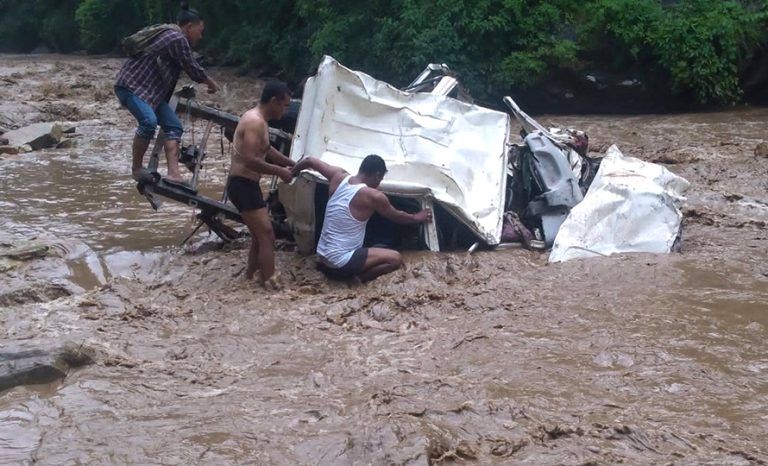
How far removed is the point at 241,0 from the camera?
26.0 metres

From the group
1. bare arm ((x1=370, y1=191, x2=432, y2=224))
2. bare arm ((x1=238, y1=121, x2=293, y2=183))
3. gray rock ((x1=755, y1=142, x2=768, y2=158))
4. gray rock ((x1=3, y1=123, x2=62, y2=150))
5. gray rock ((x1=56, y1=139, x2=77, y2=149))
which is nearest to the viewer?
bare arm ((x1=238, y1=121, x2=293, y2=183))

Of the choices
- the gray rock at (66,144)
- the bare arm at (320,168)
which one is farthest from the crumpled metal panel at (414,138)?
the gray rock at (66,144)

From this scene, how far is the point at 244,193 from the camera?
6820 millimetres

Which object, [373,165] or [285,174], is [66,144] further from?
[373,165]

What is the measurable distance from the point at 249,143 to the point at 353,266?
3.94 ft

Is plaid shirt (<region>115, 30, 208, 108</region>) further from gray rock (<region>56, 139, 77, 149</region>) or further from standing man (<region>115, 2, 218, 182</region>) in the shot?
gray rock (<region>56, 139, 77, 149</region>)

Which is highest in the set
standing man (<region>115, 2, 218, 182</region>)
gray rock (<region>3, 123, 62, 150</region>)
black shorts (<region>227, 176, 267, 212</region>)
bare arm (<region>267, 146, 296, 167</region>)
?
standing man (<region>115, 2, 218, 182</region>)

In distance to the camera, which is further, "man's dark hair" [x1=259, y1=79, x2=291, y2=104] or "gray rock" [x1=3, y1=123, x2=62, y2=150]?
"gray rock" [x1=3, y1=123, x2=62, y2=150]

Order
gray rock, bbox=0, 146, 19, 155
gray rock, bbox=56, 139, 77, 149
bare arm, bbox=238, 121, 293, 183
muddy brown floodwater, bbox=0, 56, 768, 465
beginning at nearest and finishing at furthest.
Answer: muddy brown floodwater, bbox=0, 56, 768, 465 < bare arm, bbox=238, 121, 293, 183 < gray rock, bbox=0, 146, 19, 155 < gray rock, bbox=56, 139, 77, 149

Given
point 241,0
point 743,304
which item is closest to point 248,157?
point 743,304

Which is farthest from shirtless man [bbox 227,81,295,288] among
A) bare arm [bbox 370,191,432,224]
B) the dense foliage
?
the dense foliage

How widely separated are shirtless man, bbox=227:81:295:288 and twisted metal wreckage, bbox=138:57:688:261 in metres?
0.44

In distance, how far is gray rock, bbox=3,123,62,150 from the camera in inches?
573

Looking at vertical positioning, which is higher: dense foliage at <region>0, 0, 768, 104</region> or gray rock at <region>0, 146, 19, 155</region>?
dense foliage at <region>0, 0, 768, 104</region>
